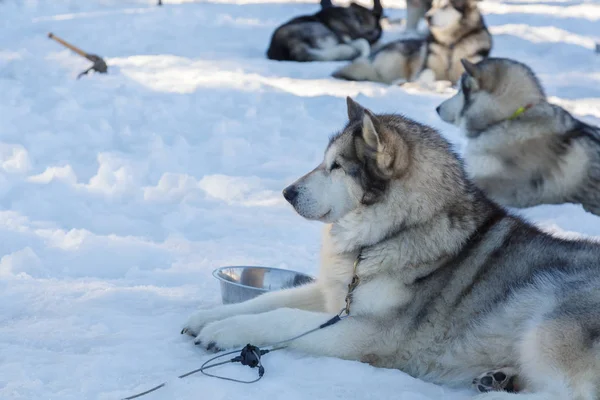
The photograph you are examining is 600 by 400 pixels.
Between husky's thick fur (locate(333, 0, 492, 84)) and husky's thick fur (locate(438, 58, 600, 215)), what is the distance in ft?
11.7

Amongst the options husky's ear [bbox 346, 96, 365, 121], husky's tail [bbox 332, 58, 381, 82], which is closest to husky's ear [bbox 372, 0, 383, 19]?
husky's tail [bbox 332, 58, 381, 82]

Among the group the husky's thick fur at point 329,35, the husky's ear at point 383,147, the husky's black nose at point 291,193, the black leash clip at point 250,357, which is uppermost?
the husky's ear at point 383,147

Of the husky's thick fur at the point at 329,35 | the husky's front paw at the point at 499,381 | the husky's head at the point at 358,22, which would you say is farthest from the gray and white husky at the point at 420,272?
the husky's head at the point at 358,22

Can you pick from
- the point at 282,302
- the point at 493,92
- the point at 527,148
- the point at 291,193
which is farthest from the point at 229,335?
the point at 493,92

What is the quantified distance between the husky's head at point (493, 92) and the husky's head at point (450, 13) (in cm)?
367

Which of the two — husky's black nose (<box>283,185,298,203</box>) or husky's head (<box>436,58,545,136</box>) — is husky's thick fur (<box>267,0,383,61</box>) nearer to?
husky's head (<box>436,58,545,136</box>)

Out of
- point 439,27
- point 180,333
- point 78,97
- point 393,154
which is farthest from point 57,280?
point 439,27

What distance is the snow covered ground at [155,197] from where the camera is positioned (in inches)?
107

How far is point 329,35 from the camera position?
11766mm

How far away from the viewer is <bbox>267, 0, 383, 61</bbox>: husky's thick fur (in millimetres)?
10973

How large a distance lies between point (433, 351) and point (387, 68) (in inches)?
282

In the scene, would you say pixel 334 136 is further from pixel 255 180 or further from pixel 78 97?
pixel 78 97

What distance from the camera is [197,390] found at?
2502 millimetres

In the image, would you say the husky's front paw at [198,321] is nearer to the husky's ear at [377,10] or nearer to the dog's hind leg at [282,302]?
the dog's hind leg at [282,302]
